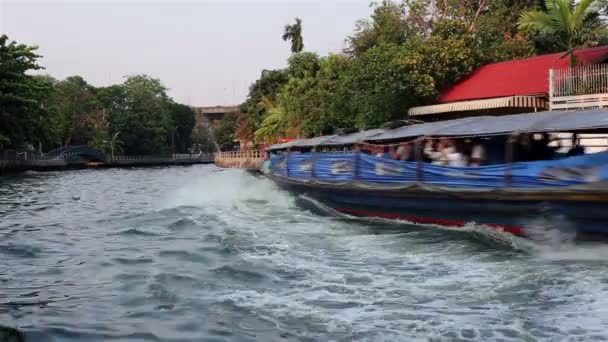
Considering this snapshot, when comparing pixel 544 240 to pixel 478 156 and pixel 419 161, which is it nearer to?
pixel 478 156

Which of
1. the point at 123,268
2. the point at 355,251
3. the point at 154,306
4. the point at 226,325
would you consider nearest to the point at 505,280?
the point at 355,251

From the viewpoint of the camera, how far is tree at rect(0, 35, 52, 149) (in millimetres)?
39219

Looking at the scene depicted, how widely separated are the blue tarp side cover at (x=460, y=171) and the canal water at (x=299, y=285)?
872mm

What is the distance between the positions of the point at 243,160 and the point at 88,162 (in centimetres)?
2320

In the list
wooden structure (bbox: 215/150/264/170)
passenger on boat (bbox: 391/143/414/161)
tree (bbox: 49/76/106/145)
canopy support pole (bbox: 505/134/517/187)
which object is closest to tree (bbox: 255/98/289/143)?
wooden structure (bbox: 215/150/264/170)

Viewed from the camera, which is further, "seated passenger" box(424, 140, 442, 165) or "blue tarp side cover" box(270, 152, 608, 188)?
"seated passenger" box(424, 140, 442, 165)

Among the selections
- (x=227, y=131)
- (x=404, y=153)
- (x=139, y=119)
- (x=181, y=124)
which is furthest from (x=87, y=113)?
(x=404, y=153)

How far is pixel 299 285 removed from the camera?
699cm

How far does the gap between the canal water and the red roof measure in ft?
34.4

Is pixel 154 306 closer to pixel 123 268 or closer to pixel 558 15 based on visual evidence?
pixel 123 268

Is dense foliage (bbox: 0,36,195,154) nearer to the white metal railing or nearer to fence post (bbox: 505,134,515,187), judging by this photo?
the white metal railing

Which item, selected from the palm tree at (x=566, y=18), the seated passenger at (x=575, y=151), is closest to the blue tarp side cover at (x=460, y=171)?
the seated passenger at (x=575, y=151)

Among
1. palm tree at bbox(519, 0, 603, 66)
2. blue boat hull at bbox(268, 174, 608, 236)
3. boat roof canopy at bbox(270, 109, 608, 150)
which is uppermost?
palm tree at bbox(519, 0, 603, 66)

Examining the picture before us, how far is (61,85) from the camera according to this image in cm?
6869
